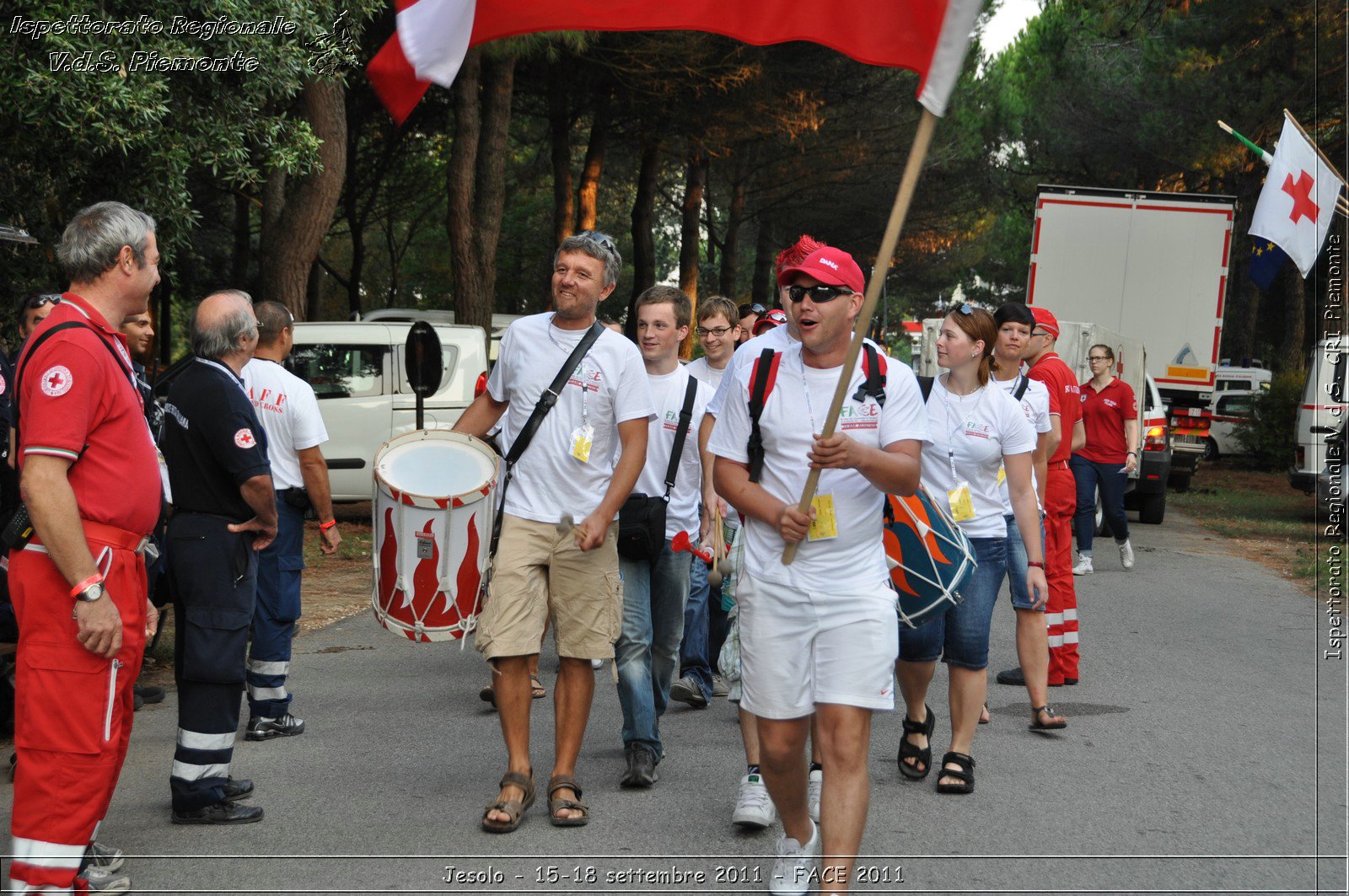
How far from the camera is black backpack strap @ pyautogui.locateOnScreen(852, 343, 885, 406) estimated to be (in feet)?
14.4

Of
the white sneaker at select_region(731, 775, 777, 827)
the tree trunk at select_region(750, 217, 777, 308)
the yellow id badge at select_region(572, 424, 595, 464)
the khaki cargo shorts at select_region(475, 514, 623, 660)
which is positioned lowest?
the white sneaker at select_region(731, 775, 777, 827)

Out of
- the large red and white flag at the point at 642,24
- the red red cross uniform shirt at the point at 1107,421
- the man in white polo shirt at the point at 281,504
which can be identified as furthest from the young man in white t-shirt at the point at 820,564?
the red red cross uniform shirt at the point at 1107,421

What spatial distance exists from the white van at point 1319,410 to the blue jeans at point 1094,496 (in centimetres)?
494

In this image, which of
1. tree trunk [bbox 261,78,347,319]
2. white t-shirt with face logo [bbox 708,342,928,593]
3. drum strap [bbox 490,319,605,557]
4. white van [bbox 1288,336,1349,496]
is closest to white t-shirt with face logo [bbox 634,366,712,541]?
drum strap [bbox 490,319,605,557]

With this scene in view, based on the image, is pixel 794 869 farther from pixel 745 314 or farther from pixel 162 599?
pixel 745 314

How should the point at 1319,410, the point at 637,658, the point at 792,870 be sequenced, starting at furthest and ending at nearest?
1. the point at 1319,410
2. the point at 637,658
3. the point at 792,870

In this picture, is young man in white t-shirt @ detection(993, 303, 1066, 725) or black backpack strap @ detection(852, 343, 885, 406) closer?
black backpack strap @ detection(852, 343, 885, 406)

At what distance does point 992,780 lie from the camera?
→ 6.14 meters

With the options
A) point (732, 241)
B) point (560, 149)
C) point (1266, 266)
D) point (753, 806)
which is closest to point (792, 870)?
point (753, 806)

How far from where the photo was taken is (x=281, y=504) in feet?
22.2

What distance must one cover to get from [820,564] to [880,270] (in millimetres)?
949

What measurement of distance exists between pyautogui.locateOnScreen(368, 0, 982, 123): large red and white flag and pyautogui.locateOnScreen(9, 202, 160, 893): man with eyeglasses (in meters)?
1.25

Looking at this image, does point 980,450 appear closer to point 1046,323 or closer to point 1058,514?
point 1058,514

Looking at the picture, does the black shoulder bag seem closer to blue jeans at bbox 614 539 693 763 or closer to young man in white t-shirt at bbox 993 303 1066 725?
blue jeans at bbox 614 539 693 763
